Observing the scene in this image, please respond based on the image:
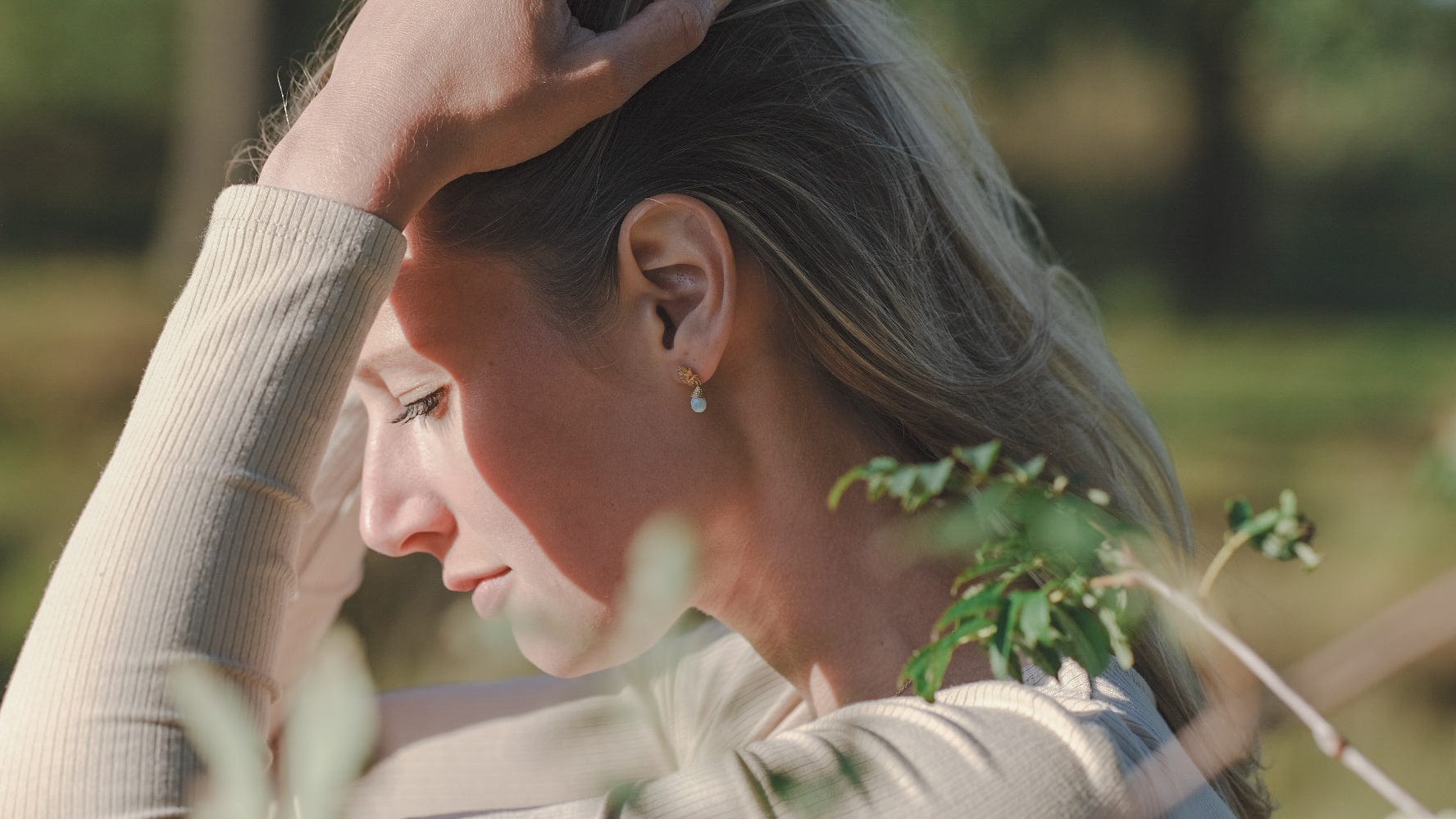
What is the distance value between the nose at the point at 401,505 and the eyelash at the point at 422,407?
0.04m

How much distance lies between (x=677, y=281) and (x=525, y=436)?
0.92 ft

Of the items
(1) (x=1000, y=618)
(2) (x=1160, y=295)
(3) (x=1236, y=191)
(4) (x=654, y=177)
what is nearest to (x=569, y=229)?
(4) (x=654, y=177)

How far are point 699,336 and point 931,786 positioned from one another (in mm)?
689

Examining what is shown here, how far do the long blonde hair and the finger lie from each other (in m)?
0.08

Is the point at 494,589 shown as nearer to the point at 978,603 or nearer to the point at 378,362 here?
the point at 378,362

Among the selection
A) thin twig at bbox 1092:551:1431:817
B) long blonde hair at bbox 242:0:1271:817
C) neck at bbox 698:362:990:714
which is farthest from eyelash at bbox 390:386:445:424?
thin twig at bbox 1092:551:1431:817

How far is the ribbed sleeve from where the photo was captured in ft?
4.71

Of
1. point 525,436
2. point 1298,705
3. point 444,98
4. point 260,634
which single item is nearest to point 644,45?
point 444,98

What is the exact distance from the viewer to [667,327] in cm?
188

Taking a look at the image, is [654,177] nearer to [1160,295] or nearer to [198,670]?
[198,670]

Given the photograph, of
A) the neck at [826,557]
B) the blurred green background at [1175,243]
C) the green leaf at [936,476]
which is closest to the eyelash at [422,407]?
the neck at [826,557]

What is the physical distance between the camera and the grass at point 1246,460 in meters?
5.40

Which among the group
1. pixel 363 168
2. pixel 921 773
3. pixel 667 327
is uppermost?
pixel 363 168

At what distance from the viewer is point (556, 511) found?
72.1 inches
